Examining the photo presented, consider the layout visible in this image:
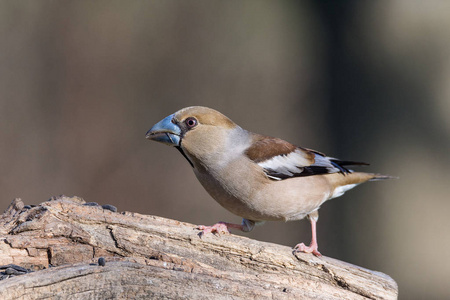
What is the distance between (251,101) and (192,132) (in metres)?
3.99

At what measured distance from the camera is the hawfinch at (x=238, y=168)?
4.39 m

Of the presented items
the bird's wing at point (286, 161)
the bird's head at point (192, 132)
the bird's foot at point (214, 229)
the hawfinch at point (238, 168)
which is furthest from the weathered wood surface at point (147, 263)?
the bird's wing at point (286, 161)

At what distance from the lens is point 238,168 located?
4.45 meters

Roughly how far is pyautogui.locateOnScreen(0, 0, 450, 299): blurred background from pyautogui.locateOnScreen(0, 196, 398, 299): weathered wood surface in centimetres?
403

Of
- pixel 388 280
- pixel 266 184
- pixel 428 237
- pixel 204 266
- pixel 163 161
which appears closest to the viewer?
pixel 204 266

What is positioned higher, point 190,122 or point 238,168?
point 190,122

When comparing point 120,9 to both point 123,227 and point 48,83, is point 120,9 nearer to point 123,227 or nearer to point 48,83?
point 48,83

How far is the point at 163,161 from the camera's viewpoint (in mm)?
8211

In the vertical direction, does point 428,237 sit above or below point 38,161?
below

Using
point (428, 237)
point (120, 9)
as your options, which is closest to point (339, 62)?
point (428, 237)

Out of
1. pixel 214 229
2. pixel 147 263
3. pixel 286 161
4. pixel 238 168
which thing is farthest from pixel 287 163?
pixel 147 263

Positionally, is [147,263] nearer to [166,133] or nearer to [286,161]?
[166,133]

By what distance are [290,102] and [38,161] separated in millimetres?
4141

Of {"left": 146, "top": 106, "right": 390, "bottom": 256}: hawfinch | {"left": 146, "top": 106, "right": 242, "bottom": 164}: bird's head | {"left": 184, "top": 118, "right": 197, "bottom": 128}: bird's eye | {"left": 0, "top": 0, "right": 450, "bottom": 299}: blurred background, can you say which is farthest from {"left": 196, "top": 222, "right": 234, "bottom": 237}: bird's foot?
{"left": 0, "top": 0, "right": 450, "bottom": 299}: blurred background
